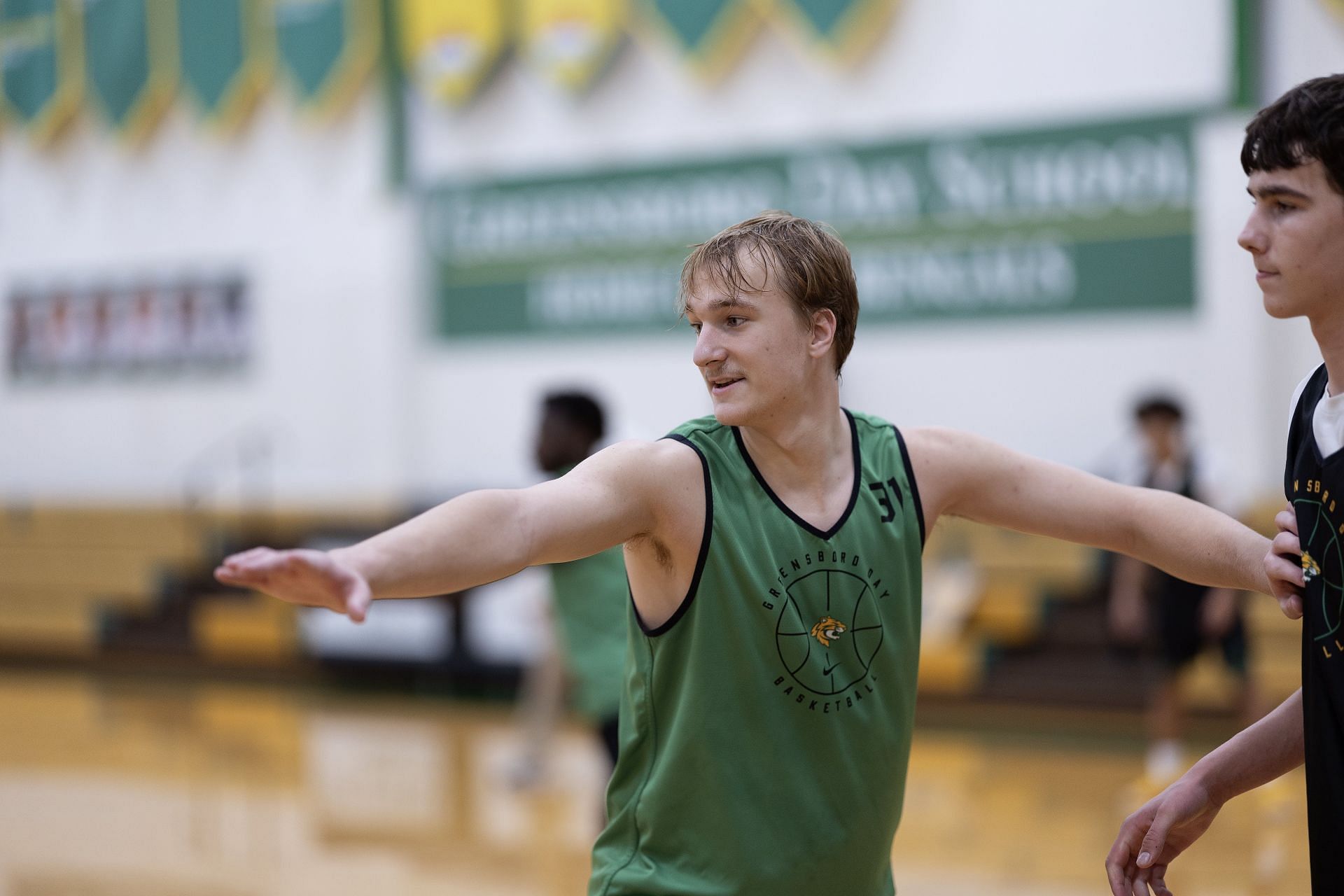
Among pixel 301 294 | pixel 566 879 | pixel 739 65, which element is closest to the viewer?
pixel 566 879

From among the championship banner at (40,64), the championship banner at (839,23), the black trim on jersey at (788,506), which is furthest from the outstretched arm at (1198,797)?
the championship banner at (40,64)

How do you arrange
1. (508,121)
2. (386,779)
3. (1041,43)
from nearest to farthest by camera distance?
(386,779) → (1041,43) → (508,121)

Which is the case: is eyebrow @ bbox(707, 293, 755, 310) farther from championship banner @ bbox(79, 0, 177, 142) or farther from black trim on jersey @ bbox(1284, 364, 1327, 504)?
championship banner @ bbox(79, 0, 177, 142)

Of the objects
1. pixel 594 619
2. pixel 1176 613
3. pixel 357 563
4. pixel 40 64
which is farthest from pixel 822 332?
pixel 40 64

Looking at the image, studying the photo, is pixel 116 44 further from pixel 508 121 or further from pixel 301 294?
pixel 508 121

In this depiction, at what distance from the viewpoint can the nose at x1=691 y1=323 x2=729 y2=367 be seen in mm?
2096

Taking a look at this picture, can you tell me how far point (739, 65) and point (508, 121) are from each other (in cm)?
200

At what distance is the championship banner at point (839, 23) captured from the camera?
944 cm

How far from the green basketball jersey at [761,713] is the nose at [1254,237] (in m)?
0.67

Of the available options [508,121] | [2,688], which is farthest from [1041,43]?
[2,688]

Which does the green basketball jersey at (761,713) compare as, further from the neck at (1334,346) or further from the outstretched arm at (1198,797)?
the neck at (1334,346)

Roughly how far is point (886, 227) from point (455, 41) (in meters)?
3.75

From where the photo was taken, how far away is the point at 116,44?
499 inches

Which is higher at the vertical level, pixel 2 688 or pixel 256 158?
pixel 256 158
